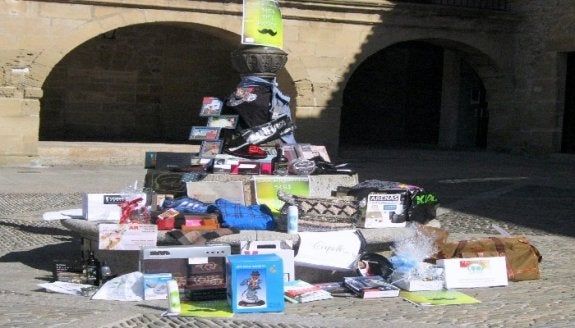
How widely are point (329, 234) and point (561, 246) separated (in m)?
3.27

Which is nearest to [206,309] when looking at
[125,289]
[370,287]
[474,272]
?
[125,289]

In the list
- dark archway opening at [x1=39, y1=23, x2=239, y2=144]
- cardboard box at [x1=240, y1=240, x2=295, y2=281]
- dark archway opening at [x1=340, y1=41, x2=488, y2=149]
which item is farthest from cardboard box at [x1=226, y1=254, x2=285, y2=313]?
dark archway opening at [x1=340, y1=41, x2=488, y2=149]

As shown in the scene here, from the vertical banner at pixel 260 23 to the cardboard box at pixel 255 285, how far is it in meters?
3.39

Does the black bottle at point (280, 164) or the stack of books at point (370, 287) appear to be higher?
the black bottle at point (280, 164)

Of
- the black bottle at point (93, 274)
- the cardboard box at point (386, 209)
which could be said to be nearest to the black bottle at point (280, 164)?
the cardboard box at point (386, 209)

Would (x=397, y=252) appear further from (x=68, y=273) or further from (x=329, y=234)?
(x=68, y=273)

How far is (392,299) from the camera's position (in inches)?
249

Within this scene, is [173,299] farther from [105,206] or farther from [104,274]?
[105,206]

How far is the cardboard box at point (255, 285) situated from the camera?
574 cm

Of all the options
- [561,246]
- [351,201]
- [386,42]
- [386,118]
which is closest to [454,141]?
[386,118]

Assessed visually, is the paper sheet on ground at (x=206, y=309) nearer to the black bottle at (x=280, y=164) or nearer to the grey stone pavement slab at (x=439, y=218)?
the grey stone pavement slab at (x=439, y=218)

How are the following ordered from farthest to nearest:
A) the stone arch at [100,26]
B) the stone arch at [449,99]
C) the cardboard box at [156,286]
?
the stone arch at [449,99], the stone arch at [100,26], the cardboard box at [156,286]

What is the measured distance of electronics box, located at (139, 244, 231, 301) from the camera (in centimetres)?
614

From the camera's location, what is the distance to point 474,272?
678cm
